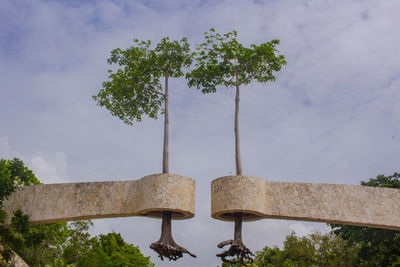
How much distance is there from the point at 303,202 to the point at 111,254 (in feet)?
51.7

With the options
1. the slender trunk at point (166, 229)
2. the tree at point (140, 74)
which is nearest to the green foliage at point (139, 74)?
the tree at point (140, 74)

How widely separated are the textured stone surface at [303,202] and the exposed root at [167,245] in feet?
5.93

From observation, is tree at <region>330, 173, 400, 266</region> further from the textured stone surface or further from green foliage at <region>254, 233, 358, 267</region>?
the textured stone surface

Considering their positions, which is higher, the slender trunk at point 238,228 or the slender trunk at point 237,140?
the slender trunk at point 237,140

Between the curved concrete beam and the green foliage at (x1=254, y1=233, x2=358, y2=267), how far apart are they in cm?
1174

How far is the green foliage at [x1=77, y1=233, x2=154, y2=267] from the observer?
25219 millimetres

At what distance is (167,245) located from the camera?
16.0 meters

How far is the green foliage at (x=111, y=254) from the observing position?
25219 mm

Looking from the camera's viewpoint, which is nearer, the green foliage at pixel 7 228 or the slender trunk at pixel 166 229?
the slender trunk at pixel 166 229

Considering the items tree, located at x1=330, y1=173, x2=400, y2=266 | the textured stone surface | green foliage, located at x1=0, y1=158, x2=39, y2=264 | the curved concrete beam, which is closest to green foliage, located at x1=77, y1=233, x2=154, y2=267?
green foliage, located at x1=0, y1=158, x2=39, y2=264

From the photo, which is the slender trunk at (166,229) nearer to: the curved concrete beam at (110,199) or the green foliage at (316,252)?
the curved concrete beam at (110,199)

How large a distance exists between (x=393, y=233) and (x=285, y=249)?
6.62 metres

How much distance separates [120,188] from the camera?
669 inches

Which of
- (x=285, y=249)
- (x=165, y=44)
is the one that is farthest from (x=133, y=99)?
(x=285, y=249)
